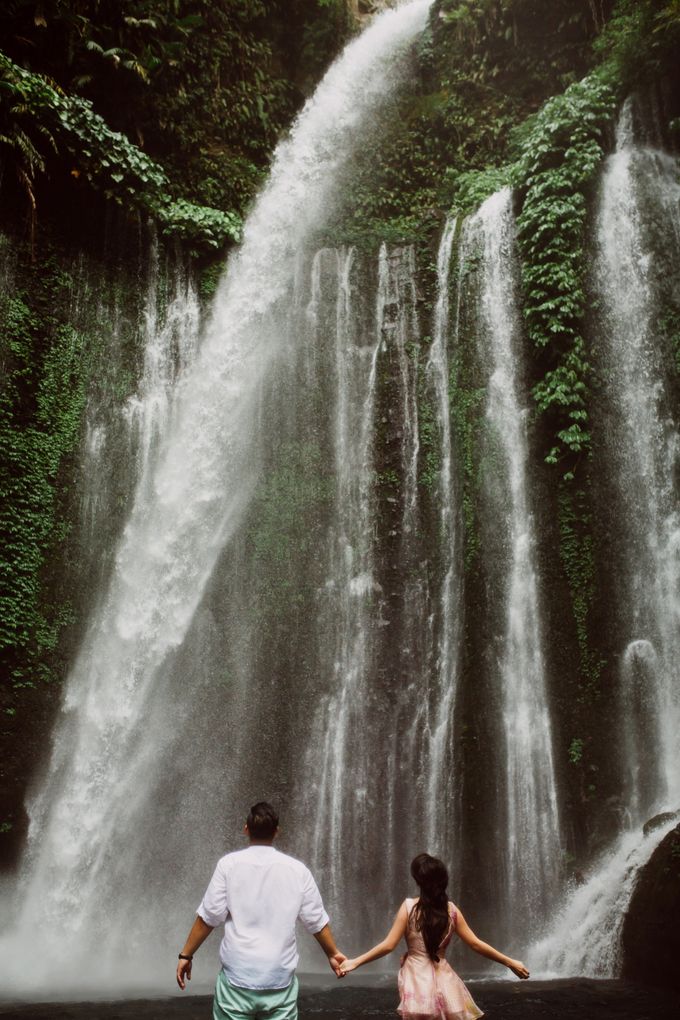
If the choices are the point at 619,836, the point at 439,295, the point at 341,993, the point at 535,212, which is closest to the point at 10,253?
the point at 439,295

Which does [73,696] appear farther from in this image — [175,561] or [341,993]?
[341,993]

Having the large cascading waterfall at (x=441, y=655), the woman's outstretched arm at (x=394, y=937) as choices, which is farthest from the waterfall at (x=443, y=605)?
the woman's outstretched arm at (x=394, y=937)

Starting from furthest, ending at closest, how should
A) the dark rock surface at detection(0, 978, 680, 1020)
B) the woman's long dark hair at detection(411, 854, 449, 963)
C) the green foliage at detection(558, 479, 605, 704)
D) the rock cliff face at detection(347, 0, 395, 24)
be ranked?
the rock cliff face at detection(347, 0, 395, 24)
the green foliage at detection(558, 479, 605, 704)
the dark rock surface at detection(0, 978, 680, 1020)
the woman's long dark hair at detection(411, 854, 449, 963)

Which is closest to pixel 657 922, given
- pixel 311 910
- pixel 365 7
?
pixel 311 910

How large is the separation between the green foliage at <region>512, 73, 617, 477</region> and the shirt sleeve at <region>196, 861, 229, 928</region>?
27.2ft

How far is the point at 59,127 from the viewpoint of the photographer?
1116 cm

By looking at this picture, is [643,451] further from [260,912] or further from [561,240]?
[260,912]

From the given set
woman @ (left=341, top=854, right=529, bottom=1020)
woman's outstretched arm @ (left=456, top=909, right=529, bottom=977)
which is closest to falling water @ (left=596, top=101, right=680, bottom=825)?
woman's outstretched arm @ (left=456, top=909, right=529, bottom=977)

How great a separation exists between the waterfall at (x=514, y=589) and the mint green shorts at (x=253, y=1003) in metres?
6.09

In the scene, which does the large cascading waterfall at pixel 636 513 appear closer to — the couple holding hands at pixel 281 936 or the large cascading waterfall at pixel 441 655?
the large cascading waterfall at pixel 441 655

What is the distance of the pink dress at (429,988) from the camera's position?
2844mm

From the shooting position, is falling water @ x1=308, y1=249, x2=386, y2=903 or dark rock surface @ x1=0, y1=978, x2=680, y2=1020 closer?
dark rock surface @ x1=0, y1=978, x2=680, y2=1020

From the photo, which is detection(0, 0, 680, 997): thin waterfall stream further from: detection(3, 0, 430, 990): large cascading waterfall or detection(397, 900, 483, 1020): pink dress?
detection(397, 900, 483, 1020): pink dress

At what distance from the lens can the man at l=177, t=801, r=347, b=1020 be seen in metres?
2.82
